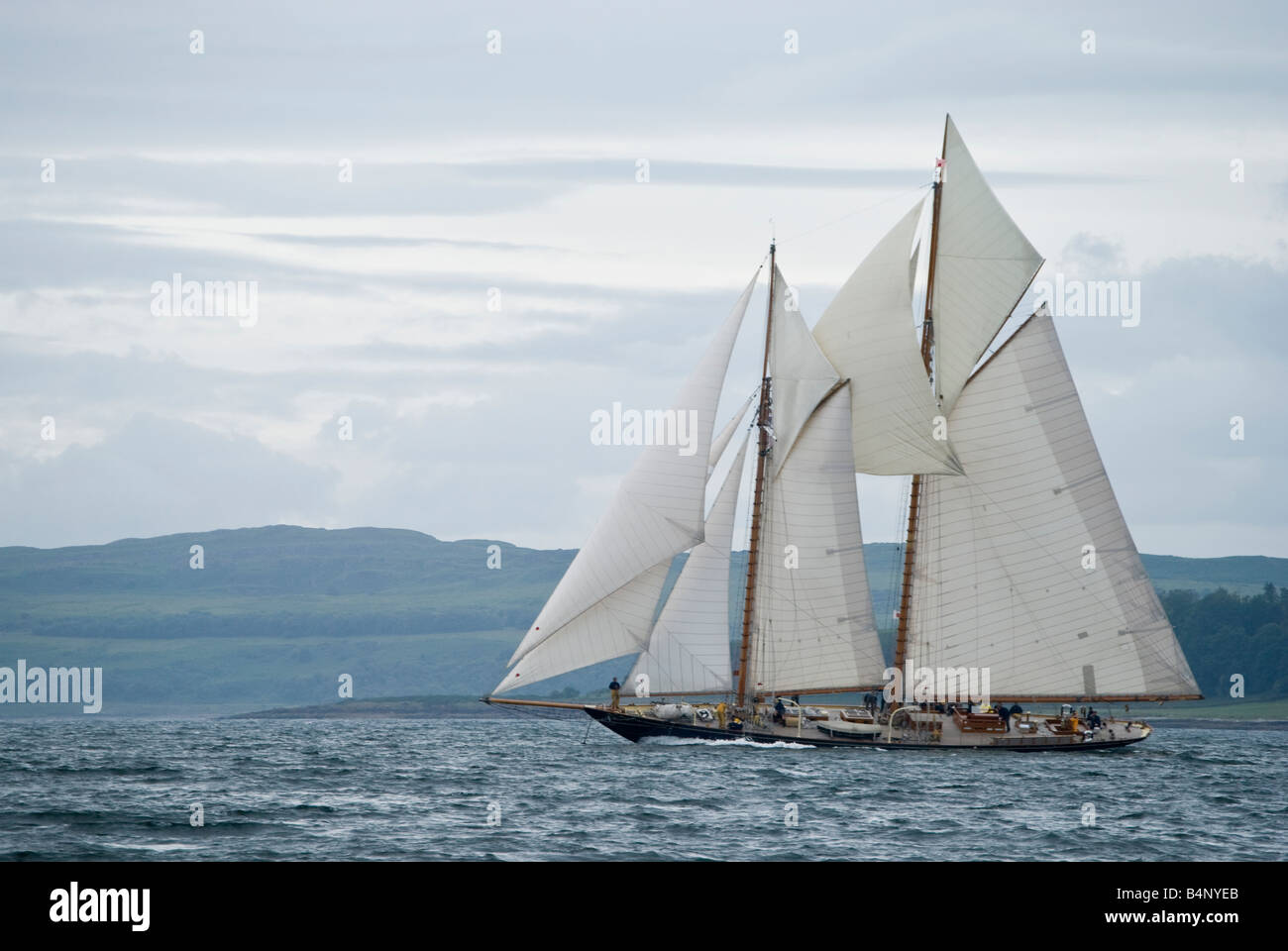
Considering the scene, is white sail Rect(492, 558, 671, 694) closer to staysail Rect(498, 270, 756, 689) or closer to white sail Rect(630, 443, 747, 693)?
staysail Rect(498, 270, 756, 689)

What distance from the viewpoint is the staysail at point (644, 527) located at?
203 ft

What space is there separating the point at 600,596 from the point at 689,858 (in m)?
28.1

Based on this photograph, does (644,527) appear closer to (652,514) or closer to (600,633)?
(652,514)

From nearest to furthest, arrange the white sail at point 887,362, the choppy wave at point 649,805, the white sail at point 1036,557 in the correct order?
the choppy wave at point 649,805
the white sail at point 887,362
the white sail at point 1036,557

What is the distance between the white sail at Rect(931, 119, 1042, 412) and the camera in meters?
69.6

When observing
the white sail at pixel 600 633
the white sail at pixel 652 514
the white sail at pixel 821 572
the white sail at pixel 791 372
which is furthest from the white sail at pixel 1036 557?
the white sail at pixel 600 633

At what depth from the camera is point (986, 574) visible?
225 ft

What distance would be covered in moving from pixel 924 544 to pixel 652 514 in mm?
14478

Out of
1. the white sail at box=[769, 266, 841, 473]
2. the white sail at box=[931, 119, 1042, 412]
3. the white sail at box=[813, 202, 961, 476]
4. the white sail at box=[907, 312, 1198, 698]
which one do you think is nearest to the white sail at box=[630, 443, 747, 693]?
the white sail at box=[769, 266, 841, 473]

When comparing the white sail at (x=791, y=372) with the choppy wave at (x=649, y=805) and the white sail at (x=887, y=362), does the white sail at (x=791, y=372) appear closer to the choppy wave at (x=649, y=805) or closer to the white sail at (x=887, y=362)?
the white sail at (x=887, y=362)

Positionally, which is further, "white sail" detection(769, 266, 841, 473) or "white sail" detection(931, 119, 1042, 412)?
"white sail" detection(931, 119, 1042, 412)

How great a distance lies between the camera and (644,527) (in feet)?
204

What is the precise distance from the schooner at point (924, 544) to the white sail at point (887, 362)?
0.08 metres
